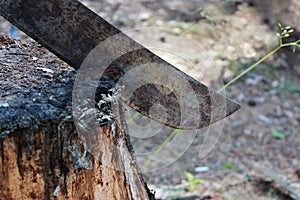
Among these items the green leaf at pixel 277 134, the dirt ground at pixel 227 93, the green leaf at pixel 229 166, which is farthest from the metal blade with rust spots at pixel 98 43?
the green leaf at pixel 277 134

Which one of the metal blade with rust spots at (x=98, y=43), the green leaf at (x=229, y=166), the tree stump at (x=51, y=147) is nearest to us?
the tree stump at (x=51, y=147)

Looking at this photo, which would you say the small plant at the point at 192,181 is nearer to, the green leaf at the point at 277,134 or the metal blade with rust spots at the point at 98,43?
the green leaf at the point at 277,134

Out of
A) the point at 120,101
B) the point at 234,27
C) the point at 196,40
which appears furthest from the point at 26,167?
the point at 234,27

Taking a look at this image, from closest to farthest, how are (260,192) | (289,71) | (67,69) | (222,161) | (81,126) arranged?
(81,126) → (67,69) → (260,192) → (222,161) → (289,71)

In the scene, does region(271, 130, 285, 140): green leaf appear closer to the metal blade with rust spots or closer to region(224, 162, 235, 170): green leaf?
region(224, 162, 235, 170): green leaf

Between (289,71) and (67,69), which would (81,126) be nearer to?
(67,69)

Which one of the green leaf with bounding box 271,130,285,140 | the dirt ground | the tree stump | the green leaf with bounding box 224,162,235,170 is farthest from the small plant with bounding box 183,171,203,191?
the tree stump

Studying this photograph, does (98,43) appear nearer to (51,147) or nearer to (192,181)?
(51,147)
